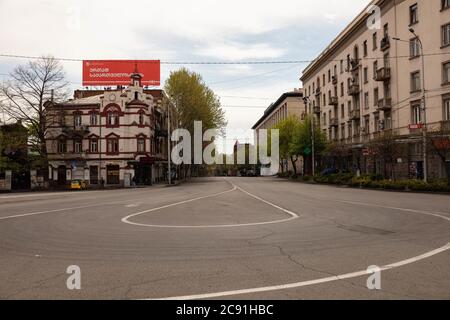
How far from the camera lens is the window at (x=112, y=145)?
189ft

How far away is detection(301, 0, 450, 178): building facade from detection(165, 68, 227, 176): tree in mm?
18311

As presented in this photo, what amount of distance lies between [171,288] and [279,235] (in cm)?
514

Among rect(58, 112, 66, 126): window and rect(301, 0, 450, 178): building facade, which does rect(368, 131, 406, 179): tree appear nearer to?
rect(301, 0, 450, 178): building facade

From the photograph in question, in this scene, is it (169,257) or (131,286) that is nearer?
(131,286)

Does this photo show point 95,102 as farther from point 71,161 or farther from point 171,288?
point 171,288

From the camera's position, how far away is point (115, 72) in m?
67.0

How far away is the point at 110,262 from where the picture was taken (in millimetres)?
7625

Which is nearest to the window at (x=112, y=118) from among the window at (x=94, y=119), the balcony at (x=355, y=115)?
the window at (x=94, y=119)

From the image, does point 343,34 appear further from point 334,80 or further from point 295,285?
point 295,285

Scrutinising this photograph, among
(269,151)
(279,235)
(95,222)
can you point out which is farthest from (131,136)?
(279,235)

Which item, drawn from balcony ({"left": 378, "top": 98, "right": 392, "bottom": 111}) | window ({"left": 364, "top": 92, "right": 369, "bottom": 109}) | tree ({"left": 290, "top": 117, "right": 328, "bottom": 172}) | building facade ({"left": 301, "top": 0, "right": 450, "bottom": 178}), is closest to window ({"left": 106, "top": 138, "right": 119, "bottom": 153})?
tree ({"left": 290, "top": 117, "right": 328, "bottom": 172})

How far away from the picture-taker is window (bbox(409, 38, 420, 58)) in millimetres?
40875

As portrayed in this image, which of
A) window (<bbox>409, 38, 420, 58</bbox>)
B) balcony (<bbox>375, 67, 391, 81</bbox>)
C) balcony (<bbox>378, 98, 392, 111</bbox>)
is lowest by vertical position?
balcony (<bbox>378, 98, 392, 111</bbox>)

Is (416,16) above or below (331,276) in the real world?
above
